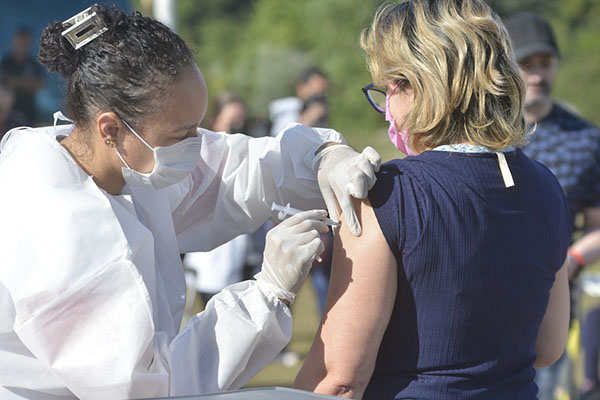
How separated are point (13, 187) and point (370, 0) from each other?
2750 cm

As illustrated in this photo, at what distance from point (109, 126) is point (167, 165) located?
0.17 m

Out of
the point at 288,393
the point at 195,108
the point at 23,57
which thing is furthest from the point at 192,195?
the point at 23,57

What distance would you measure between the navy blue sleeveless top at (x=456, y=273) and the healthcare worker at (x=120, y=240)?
130 mm

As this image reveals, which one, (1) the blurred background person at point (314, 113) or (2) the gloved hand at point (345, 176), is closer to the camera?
(2) the gloved hand at point (345, 176)

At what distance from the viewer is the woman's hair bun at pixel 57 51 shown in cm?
189

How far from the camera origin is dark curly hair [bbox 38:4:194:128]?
186 cm

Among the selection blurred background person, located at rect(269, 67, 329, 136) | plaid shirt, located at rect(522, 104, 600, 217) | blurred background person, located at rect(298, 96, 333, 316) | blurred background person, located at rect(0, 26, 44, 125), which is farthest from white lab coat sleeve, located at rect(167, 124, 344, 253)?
blurred background person, located at rect(0, 26, 44, 125)

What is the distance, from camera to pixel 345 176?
5.73 feet

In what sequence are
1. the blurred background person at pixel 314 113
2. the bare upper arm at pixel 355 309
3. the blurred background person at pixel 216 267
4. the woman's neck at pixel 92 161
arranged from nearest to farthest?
the bare upper arm at pixel 355 309 < the woman's neck at pixel 92 161 < the blurred background person at pixel 216 267 < the blurred background person at pixel 314 113

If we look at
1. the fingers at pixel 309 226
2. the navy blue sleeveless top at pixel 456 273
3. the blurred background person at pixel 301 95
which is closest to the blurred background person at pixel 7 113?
the blurred background person at pixel 301 95

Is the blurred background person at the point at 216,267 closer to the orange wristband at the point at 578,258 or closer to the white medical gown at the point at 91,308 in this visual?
the orange wristband at the point at 578,258

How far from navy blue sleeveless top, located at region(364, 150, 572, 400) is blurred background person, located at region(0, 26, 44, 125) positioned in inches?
200

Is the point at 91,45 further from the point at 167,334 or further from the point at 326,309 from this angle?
the point at 326,309

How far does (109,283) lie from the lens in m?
1.68
